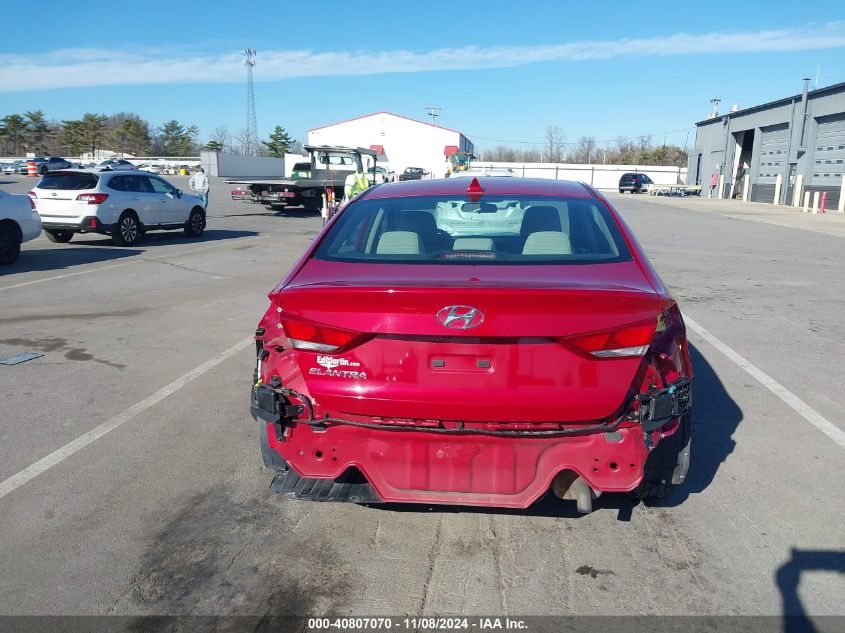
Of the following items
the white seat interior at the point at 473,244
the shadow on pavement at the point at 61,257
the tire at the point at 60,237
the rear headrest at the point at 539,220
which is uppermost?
the rear headrest at the point at 539,220

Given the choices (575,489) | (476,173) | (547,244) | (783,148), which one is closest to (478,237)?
(547,244)

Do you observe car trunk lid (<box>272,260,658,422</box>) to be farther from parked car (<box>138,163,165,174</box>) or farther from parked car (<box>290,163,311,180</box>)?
parked car (<box>138,163,165,174</box>)

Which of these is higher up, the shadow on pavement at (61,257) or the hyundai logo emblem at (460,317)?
the hyundai logo emblem at (460,317)

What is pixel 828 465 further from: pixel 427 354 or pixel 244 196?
pixel 244 196

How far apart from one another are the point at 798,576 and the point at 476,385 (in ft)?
5.49

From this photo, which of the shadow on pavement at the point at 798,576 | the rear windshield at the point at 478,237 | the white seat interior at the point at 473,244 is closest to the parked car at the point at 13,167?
the rear windshield at the point at 478,237

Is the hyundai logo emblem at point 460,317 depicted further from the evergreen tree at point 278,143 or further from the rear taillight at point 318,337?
the evergreen tree at point 278,143

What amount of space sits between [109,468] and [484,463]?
8.06 ft

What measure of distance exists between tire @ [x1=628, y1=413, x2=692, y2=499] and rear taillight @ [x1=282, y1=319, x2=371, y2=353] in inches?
54.8

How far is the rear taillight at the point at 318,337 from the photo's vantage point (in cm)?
299

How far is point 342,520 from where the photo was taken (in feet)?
11.8

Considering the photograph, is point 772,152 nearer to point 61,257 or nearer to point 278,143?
point 61,257

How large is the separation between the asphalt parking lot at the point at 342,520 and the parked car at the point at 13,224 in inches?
235

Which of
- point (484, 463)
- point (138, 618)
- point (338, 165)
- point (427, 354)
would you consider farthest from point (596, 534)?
point (338, 165)
